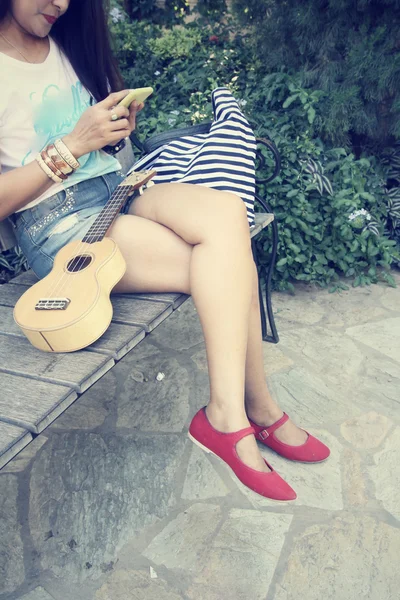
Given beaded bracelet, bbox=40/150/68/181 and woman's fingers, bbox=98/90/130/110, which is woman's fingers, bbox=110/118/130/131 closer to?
woman's fingers, bbox=98/90/130/110

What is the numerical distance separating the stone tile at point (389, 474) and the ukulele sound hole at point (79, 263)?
1.15m

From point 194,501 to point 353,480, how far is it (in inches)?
20.6

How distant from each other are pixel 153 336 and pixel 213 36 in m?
2.39

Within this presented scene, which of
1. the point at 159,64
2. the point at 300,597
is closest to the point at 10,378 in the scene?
the point at 300,597

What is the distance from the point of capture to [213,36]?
381cm

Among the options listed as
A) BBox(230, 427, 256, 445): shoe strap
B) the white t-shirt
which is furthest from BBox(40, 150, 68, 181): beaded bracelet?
BBox(230, 427, 256, 445): shoe strap

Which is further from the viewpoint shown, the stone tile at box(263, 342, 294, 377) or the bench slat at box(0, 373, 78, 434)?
the stone tile at box(263, 342, 294, 377)

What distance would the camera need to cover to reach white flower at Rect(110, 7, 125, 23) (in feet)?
12.7

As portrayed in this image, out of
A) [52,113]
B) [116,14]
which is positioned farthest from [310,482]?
[116,14]

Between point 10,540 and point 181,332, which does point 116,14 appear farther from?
point 10,540

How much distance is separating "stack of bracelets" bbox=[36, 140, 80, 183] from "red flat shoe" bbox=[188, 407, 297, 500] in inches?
32.3

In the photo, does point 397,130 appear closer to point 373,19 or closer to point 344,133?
point 344,133

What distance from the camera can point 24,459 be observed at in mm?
1958

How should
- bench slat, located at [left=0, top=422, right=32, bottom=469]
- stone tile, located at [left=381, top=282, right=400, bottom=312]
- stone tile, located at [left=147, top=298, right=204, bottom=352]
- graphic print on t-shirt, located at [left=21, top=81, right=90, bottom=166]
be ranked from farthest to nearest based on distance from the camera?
stone tile, located at [left=381, top=282, right=400, bottom=312] < stone tile, located at [left=147, top=298, right=204, bottom=352] < graphic print on t-shirt, located at [left=21, top=81, right=90, bottom=166] < bench slat, located at [left=0, top=422, right=32, bottom=469]
